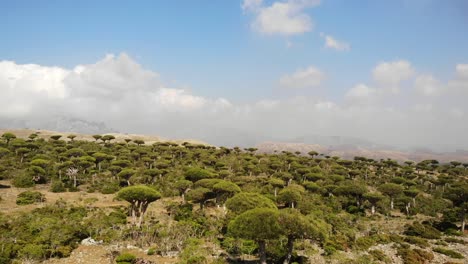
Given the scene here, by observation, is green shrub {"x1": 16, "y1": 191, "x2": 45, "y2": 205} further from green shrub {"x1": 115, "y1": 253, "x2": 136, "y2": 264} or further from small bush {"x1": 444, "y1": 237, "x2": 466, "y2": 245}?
small bush {"x1": 444, "y1": 237, "x2": 466, "y2": 245}

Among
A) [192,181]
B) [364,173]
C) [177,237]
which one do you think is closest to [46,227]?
[177,237]

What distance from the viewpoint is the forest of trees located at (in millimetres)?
26375

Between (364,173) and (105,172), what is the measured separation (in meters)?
64.0

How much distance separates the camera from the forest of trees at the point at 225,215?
2638 centimetres

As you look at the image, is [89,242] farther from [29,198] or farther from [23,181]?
[23,181]

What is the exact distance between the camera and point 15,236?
27.4 meters

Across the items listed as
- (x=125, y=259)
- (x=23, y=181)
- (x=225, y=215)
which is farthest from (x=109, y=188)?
(x=125, y=259)

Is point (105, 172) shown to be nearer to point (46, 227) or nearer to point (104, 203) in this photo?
point (104, 203)

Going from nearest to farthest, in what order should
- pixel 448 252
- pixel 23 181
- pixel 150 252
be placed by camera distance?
pixel 150 252
pixel 448 252
pixel 23 181

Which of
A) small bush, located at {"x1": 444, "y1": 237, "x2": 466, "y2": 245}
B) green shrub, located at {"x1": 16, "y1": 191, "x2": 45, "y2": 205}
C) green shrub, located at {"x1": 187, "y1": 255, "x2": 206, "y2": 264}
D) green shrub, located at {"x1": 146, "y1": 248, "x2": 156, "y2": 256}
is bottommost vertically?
small bush, located at {"x1": 444, "y1": 237, "x2": 466, "y2": 245}

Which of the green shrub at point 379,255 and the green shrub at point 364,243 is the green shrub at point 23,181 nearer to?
the green shrub at point 364,243

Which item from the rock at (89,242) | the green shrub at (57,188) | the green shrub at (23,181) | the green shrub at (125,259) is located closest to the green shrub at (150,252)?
the green shrub at (125,259)

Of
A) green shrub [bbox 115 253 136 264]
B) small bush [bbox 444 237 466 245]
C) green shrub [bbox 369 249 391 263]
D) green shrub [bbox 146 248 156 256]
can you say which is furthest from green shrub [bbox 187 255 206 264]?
small bush [bbox 444 237 466 245]

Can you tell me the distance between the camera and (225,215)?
41125mm
